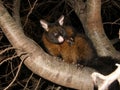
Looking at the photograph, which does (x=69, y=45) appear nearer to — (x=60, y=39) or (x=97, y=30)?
(x=60, y=39)

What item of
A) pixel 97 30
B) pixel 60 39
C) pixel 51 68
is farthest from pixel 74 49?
pixel 51 68

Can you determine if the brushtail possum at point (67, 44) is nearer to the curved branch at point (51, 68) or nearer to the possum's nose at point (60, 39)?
the possum's nose at point (60, 39)

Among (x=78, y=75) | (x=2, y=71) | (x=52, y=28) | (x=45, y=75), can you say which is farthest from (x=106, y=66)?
(x=2, y=71)

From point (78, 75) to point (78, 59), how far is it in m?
1.07

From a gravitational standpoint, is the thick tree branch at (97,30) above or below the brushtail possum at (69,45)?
above

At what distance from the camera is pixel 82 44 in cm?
471

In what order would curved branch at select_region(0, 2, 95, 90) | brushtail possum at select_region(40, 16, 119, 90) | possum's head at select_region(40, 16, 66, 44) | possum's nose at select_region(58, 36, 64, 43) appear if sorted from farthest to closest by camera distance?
possum's head at select_region(40, 16, 66, 44) → possum's nose at select_region(58, 36, 64, 43) → brushtail possum at select_region(40, 16, 119, 90) → curved branch at select_region(0, 2, 95, 90)


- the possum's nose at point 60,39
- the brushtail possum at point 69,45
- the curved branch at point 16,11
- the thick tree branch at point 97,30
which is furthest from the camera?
the possum's nose at point 60,39

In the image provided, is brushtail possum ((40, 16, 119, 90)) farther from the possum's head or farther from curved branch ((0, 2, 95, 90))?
curved branch ((0, 2, 95, 90))

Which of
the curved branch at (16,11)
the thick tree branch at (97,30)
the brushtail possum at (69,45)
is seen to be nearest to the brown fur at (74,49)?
the brushtail possum at (69,45)

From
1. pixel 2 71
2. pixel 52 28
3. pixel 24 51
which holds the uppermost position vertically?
pixel 24 51

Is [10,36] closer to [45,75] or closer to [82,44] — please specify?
[45,75]

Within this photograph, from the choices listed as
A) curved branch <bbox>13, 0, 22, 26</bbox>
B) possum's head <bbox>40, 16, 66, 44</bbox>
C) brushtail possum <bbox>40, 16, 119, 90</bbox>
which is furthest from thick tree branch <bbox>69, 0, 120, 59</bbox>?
curved branch <bbox>13, 0, 22, 26</bbox>

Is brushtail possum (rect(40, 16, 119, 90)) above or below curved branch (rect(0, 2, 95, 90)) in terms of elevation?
below
